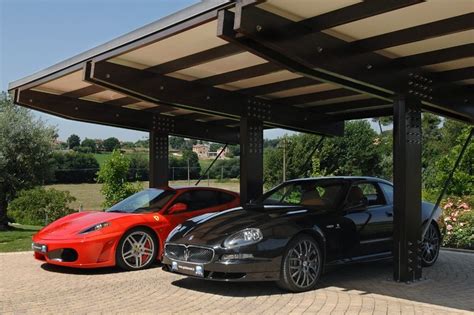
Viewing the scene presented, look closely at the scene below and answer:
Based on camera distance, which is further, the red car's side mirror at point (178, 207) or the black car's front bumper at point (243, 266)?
the red car's side mirror at point (178, 207)

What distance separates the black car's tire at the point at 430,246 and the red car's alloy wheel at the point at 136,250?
4.23m

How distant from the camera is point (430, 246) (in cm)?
845

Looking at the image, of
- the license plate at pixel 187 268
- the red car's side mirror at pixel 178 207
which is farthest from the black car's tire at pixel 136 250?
the license plate at pixel 187 268

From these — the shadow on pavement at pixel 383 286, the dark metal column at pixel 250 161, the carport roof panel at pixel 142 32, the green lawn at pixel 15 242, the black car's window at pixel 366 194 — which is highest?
the carport roof panel at pixel 142 32

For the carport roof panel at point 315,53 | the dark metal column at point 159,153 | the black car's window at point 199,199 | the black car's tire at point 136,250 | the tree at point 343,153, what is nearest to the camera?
the carport roof panel at point 315,53

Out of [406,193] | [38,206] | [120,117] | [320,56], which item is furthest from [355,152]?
[320,56]

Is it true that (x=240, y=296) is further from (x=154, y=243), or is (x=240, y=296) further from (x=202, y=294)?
(x=154, y=243)

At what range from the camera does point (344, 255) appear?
704cm

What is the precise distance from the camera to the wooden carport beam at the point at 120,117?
1151 cm

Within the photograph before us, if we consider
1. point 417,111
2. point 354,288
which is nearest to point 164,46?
point 417,111

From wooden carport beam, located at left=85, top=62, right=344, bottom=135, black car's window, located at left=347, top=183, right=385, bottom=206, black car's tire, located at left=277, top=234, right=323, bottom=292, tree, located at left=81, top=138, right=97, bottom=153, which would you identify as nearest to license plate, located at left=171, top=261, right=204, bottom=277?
black car's tire, located at left=277, top=234, right=323, bottom=292

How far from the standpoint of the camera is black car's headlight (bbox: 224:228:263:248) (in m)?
6.26

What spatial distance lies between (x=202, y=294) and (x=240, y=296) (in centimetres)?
48

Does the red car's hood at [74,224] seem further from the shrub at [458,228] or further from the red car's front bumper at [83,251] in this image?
the shrub at [458,228]
